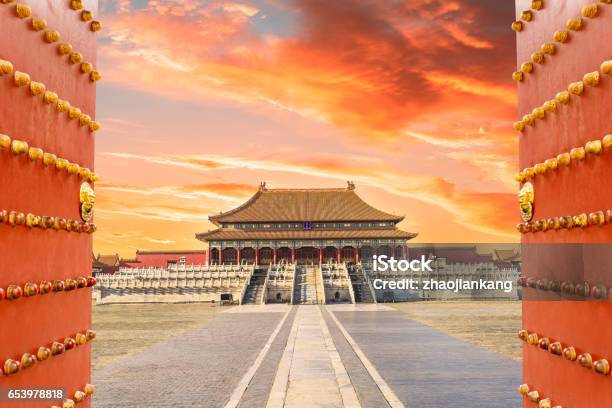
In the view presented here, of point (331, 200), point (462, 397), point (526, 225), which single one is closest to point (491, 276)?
point (331, 200)

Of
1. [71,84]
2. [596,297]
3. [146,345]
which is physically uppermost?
[71,84]

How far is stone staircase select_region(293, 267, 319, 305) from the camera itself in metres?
37.5

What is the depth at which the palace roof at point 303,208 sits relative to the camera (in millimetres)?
53188

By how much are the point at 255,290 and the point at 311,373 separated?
29526 millimetres

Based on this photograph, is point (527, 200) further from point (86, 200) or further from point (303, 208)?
point (303, 208)

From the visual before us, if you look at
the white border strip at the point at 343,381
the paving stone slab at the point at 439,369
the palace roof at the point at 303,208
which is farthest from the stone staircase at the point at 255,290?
the white border strip at the point at 343,381

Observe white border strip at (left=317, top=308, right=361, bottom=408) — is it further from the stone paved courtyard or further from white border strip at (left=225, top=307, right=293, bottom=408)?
white border strip at (left=225, top=307, right=293, bottom=408)

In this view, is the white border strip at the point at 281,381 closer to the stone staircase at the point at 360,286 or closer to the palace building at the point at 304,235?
the stone staircase at the point at 360,286

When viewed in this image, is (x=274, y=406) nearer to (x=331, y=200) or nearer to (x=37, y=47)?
(x=37, y=47)

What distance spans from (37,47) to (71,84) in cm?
45

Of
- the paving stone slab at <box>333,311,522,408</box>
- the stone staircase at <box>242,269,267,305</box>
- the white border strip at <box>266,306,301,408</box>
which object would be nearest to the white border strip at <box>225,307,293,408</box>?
the white border strip at <box>266,306,301,408</box>

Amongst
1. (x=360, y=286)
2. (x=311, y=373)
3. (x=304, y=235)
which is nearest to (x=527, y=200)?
(x=311, y=373)

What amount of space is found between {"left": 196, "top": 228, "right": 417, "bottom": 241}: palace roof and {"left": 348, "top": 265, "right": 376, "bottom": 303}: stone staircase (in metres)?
7.20

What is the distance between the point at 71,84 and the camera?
293cm
